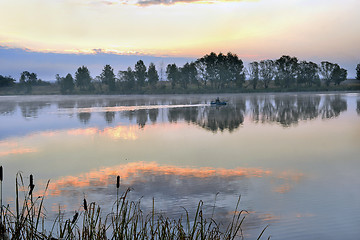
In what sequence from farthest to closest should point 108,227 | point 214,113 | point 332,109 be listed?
point 332,109 → point 214,113 → point 108,227

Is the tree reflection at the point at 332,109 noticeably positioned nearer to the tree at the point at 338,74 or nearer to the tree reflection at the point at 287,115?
the tree reflection at the point at 287,115

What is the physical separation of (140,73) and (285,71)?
2558 inches

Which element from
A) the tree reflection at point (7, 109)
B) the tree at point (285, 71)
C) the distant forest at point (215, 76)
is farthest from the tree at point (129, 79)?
the tree reflection at point (7, 109)

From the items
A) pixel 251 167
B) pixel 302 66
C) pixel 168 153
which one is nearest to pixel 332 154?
pixel 251 167

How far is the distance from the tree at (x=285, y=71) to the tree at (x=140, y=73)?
192ft

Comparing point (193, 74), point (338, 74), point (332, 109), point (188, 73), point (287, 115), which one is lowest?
point (287, 115)

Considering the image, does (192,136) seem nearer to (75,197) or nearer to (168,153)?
(168,153)

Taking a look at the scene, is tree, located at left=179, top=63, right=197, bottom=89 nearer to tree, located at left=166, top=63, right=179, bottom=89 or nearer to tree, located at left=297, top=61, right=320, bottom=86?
tree, located at left=166, top=63, right=179, bottom=89

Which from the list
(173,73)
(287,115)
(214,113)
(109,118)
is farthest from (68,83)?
(287,115)

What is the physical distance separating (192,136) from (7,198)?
52.1 ft

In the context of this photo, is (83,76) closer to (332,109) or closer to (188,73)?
(188,73)

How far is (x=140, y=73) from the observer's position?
15712cm

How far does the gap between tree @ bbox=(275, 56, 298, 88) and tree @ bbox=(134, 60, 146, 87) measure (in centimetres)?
5863

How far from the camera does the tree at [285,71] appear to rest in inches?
6452
